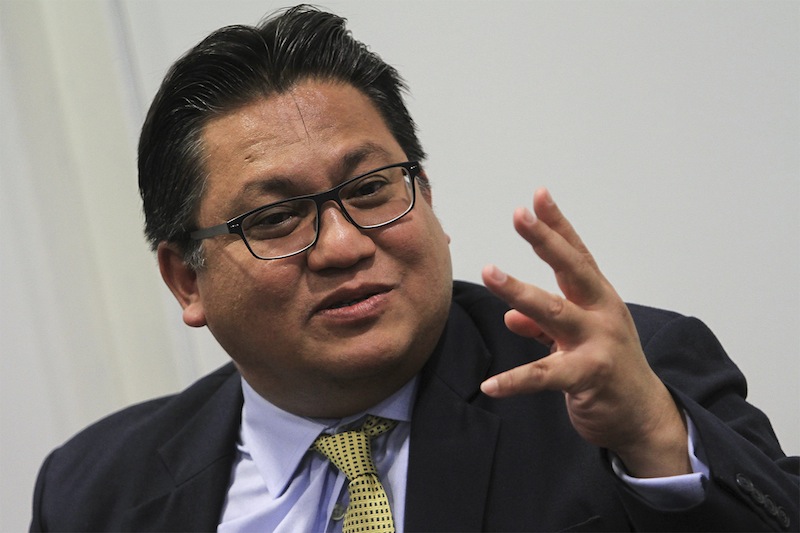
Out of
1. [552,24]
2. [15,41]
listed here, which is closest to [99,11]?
[15,41]

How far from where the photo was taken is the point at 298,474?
1.83 metres

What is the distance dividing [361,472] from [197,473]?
16.9 inches

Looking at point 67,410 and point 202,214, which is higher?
point 202,214

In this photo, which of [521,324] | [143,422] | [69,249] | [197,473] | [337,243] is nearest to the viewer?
[521,324]

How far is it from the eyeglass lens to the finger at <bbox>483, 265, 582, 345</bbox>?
1.67ft

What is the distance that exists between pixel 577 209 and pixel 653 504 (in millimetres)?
1029

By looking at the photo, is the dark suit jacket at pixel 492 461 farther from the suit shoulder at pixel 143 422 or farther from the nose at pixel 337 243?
the nose at pixel 337 243

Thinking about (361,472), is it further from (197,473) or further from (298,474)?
(197,473)

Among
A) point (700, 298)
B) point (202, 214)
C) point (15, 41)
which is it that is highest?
point (15, 41)

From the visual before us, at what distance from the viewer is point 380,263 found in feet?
5.35

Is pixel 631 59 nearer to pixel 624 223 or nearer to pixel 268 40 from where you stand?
pixel 624 223

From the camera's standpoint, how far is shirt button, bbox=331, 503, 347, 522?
5.65ft

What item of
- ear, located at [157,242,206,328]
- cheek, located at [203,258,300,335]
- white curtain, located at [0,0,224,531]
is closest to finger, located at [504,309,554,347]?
cheek, located at [203,258,300,335]

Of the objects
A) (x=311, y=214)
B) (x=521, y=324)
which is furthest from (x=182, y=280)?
(x=521, y=324)
